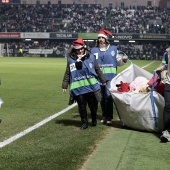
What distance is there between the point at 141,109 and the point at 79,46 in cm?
155

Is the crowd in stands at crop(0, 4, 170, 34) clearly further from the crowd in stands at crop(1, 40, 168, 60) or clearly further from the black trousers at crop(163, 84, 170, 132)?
the black trousers at crop(163, 84, 170, 132)

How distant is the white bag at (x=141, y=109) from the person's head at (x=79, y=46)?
91 cm

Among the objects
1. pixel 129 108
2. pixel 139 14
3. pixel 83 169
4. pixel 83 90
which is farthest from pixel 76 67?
pixel 139 14

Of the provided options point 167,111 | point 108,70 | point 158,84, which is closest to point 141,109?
point 158,84

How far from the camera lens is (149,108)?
788 cm

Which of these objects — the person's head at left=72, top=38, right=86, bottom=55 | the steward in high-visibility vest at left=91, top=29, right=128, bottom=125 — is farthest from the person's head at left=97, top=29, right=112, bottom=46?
the person's head at left=72, top=38, right=86, bottom=55

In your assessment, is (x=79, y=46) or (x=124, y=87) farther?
(x=124, y=87)

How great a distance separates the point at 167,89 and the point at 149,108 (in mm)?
638

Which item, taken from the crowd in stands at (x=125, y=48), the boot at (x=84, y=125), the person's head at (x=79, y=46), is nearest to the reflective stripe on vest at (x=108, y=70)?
the person's head at (x=79, y=46)

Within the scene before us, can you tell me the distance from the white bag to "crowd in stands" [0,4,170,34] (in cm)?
5372

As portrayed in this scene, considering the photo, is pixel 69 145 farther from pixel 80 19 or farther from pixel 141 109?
pixel 80 19

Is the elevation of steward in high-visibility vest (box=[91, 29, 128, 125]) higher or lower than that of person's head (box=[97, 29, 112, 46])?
lower

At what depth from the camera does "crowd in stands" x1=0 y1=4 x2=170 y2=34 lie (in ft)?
209

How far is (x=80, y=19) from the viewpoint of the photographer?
67.2 metres
